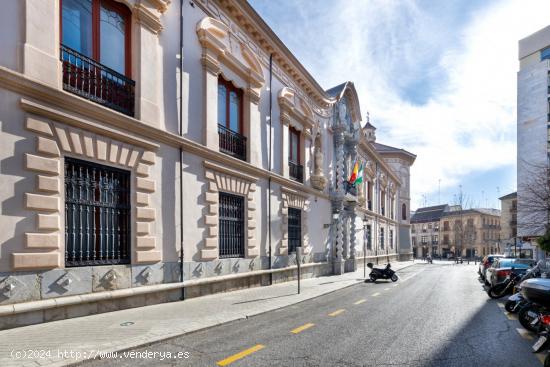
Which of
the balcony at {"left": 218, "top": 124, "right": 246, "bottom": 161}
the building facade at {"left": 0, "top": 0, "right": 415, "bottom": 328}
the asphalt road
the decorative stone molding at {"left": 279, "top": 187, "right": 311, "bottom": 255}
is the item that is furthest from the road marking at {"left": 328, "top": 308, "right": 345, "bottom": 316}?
the decorative stone molding at {"left": 279, "top": 187, "right": 311, "bottom": 255}

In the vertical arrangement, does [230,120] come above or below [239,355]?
above

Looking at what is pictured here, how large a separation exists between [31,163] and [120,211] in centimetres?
254

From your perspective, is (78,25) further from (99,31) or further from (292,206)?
(292,206)

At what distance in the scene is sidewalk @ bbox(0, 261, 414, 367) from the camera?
18.8 feet

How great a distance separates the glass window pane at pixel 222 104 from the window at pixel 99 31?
4.30 metres

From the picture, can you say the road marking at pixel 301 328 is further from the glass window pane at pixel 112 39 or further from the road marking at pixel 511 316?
the glass window pane at pixel 112 39

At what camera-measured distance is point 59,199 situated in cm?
799

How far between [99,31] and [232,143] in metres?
6.19

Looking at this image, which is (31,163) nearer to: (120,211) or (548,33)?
(120,211)

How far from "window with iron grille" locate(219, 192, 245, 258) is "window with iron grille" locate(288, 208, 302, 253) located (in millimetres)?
4583

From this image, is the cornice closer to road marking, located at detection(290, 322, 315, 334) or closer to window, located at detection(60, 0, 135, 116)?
window, located at detection(60, 0, 135, 116)

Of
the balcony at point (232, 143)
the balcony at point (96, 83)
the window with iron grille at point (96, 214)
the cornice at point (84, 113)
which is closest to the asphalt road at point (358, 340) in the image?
the window with iron grille at point (96, 214)

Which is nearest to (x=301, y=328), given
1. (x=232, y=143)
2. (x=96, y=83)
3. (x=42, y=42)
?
(x=96, y=83)

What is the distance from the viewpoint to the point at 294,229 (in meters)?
19.4
